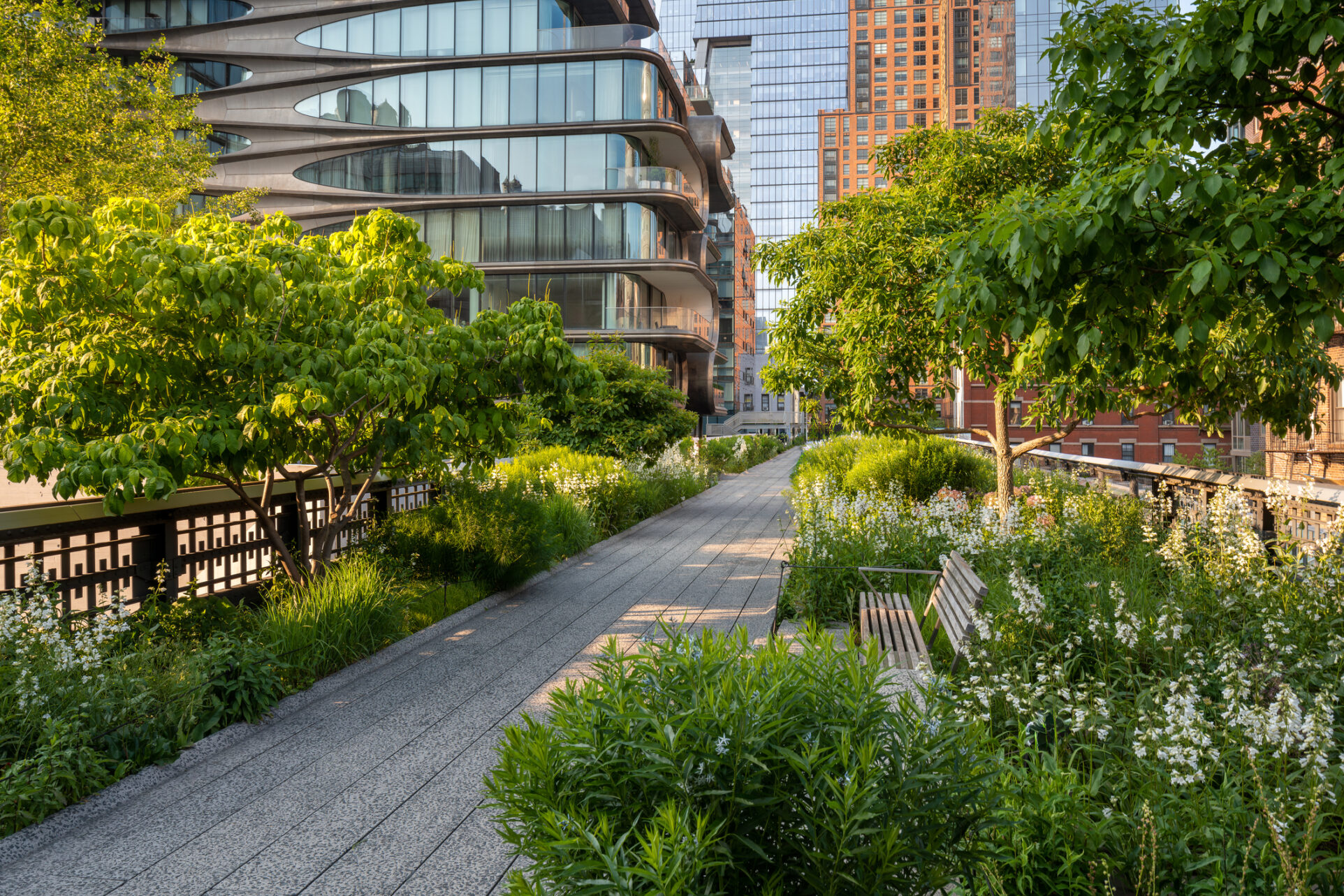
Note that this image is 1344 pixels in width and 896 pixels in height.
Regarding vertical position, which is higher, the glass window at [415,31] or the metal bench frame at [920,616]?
the glass window at [415,31]

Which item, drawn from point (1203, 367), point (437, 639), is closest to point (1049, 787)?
point (437, 639)

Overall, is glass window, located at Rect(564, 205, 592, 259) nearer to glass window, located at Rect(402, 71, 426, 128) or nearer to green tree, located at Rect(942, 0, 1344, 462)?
glass window, located at Rect(402, 71, 426, 128)

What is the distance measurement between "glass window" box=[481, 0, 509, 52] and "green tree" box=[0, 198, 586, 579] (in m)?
30.6

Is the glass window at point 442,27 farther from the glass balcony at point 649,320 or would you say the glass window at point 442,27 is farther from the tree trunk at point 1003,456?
the tree trunk at point 1003,456

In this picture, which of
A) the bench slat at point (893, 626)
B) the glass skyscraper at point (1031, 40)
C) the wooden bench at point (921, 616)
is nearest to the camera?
the wooden bench at point (921, 616)

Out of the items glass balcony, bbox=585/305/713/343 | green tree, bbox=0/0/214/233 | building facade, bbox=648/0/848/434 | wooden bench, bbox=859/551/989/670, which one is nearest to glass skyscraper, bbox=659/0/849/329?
building facade, bbox=648/0/848/434

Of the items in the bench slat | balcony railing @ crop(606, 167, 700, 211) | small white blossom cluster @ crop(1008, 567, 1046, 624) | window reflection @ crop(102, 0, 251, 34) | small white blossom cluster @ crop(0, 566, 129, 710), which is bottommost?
the bench slat

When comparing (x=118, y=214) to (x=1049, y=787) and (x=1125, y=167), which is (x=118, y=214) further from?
(x=1049, y=787)

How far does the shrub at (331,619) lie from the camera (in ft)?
20.1

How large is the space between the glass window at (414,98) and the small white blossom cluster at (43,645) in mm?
34676

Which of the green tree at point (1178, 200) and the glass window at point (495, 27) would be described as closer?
the green tree at point (1178, 200)

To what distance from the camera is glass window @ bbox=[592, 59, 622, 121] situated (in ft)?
111

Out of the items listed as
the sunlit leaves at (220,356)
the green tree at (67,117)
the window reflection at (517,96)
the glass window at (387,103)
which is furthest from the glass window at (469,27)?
the sunlit leaves at (220,356)

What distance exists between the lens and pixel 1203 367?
767 centimetres
